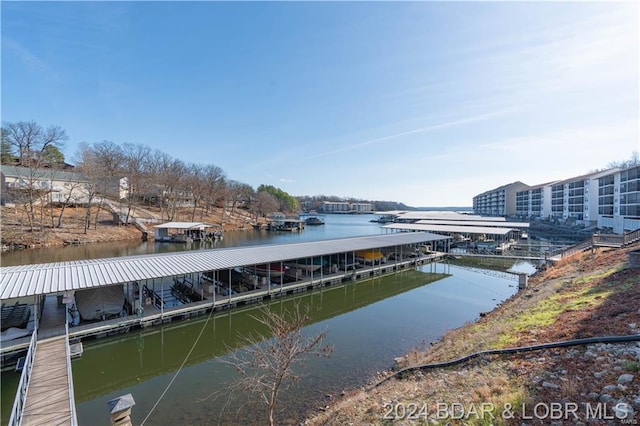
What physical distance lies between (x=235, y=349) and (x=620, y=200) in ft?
209

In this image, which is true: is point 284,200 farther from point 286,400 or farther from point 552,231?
point 286,400

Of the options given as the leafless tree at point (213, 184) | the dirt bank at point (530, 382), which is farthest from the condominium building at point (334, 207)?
the dirt bank at point (530, 382)

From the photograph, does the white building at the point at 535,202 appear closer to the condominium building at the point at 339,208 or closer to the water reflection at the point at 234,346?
the water reflection at the point at 234,346

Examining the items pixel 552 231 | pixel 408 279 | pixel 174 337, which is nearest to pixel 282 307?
pixel 174 337

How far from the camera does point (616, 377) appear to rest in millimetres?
5094

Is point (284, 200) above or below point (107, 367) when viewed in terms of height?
above

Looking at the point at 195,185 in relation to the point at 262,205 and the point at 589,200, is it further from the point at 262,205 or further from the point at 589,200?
the point at 589,200

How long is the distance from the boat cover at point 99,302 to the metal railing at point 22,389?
263cm

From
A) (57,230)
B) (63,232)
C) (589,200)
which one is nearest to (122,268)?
(63,232)

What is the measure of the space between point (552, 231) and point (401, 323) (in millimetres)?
59445

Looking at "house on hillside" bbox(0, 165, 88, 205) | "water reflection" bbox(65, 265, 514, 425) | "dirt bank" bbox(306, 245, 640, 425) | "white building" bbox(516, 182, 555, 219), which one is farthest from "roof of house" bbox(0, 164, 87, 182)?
"white building" bbox(516, 182, 555, 219)

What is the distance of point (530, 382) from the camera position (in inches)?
225

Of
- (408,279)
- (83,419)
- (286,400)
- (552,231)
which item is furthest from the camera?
(552,231)

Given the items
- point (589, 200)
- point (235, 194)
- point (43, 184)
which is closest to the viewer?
point (43, 184)
